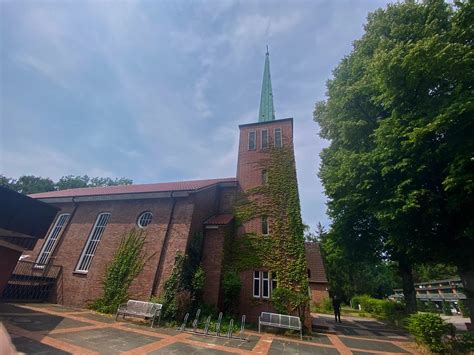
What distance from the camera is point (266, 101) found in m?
23.3

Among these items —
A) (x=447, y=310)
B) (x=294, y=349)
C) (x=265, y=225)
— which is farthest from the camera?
(x=447, y=310)

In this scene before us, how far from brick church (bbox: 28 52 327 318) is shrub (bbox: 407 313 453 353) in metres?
6.85

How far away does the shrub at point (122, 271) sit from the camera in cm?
1192

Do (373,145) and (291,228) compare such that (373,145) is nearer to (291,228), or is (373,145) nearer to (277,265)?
(291,228)

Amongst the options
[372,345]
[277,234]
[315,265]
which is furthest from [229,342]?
[315,265]

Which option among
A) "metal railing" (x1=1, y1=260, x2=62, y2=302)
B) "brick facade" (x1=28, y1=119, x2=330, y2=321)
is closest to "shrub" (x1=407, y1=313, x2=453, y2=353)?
"brick facade" (x1=28, y1=119, x2=330, y2=321)

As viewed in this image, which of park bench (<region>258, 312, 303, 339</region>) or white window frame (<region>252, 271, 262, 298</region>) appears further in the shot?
white window frame (<region>252, 271, 262, 298</region>)

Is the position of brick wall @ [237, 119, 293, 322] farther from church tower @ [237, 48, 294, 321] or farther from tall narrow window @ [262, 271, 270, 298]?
tall narrow window @ [262, 271, 270, 298]

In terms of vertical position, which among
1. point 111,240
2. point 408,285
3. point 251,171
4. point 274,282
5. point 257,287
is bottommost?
point 257,287

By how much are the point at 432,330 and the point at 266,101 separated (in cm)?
2054

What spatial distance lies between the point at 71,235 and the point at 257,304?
12.8 metres

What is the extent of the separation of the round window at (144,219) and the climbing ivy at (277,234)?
508cm

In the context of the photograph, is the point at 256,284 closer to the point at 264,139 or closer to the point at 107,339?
the point at 107,339

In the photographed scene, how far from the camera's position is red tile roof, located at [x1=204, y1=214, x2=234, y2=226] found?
1428cm
